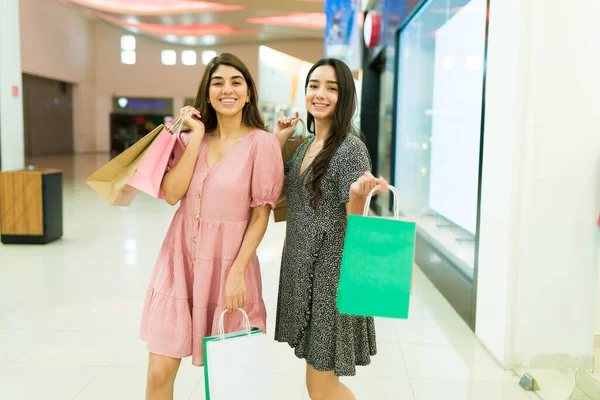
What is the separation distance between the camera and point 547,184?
302 cm

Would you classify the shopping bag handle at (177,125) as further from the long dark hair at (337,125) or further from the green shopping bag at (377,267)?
the green shopping bag at (377,267)

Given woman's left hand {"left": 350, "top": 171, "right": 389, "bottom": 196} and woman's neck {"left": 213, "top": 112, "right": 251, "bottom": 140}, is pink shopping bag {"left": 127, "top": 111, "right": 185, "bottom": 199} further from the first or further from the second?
woman's left hand {"left": 350, "top": 171, "right": 389, "bottom": 196}

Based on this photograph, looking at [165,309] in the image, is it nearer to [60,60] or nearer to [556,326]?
[556,326]

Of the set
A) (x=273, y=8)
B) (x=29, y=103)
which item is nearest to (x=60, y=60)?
(x=29, y=103)

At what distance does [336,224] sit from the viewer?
6.23 feet

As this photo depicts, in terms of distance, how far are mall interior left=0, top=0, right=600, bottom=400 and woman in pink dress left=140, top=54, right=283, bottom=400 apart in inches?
43.8

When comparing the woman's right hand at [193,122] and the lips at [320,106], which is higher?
the lips at [320,106]

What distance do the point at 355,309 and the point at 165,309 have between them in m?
0.71

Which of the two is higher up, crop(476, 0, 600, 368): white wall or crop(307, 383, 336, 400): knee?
crop(476, 0, 600, 368): white wall

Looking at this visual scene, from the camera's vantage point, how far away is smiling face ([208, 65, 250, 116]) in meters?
1.88

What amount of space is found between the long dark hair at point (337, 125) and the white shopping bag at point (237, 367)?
1.66 ft

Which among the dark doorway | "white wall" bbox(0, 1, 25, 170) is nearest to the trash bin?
"white wall" bbox(0, 1, 25, 170)

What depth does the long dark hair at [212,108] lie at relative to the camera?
75.0 inches

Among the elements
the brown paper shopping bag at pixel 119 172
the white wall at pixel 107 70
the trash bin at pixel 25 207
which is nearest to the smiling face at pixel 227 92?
the brown paper shopping bag at pixel 119 172
